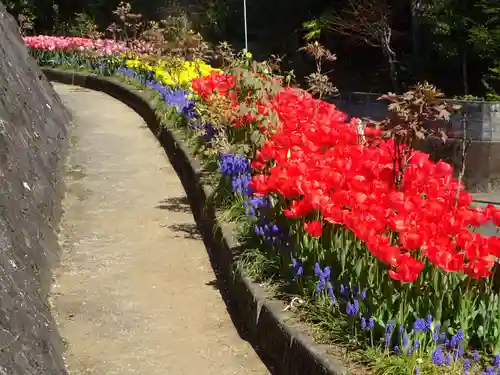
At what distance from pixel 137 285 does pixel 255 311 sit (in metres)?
1.17

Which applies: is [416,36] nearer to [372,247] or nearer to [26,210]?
[26,210]

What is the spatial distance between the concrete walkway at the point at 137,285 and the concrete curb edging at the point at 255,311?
0.08 metres

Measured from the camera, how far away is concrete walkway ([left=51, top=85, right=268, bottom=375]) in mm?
3898

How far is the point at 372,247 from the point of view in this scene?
325 centimetres

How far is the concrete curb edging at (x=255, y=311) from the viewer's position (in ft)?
10.6

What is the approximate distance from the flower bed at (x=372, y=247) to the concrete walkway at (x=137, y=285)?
0.46m

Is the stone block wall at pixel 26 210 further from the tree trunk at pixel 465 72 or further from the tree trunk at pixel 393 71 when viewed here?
the tree trunk at pixel 393 71

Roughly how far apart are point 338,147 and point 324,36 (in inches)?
811

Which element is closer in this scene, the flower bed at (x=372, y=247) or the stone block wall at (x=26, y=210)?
the flower bed at (x=372, y=247)

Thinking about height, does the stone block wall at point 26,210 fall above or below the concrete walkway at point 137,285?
above

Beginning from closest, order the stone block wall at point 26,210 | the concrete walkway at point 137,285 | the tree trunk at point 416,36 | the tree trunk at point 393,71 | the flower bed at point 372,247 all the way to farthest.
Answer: the flower bed at point 372,247 < the stone block wall at point 26,210 < the concrete walkway at point 137,285 < the tree trunk at point 416,36 < the tree trunk at point 393,71

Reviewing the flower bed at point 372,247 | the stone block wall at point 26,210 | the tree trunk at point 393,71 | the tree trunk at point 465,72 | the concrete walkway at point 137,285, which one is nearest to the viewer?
the flower bed at point 372,247

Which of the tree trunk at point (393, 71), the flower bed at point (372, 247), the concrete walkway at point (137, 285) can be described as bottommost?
the concrete walkway at point (137, 285)

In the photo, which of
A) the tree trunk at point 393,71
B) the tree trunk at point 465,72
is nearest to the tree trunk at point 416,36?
the tree trunk at point 393,71
